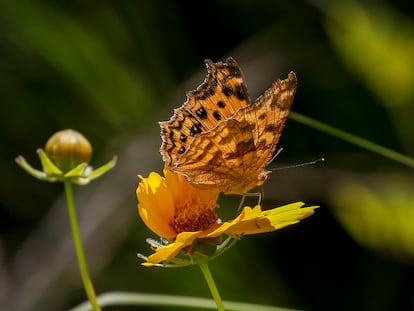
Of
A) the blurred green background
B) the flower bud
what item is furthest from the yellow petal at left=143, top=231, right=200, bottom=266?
the blurred green background

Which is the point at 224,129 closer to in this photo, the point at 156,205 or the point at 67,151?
the point at 156,205

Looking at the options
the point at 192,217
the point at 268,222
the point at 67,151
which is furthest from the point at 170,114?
the point at 268,222

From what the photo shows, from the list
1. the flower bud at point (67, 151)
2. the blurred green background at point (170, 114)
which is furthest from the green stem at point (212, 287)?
the blurred green background at point (170, 114)

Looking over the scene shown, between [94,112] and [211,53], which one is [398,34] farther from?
[94,112]

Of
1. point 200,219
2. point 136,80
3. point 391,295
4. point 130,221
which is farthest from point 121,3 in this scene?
point 200,219

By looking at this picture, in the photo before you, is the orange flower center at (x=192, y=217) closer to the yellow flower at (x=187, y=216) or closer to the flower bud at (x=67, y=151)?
the yellow flower at (x=187, y=216)

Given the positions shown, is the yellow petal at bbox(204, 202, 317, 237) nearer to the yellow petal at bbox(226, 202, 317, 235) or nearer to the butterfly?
the yellow petal at bbox(226, 202, 317, 235)
